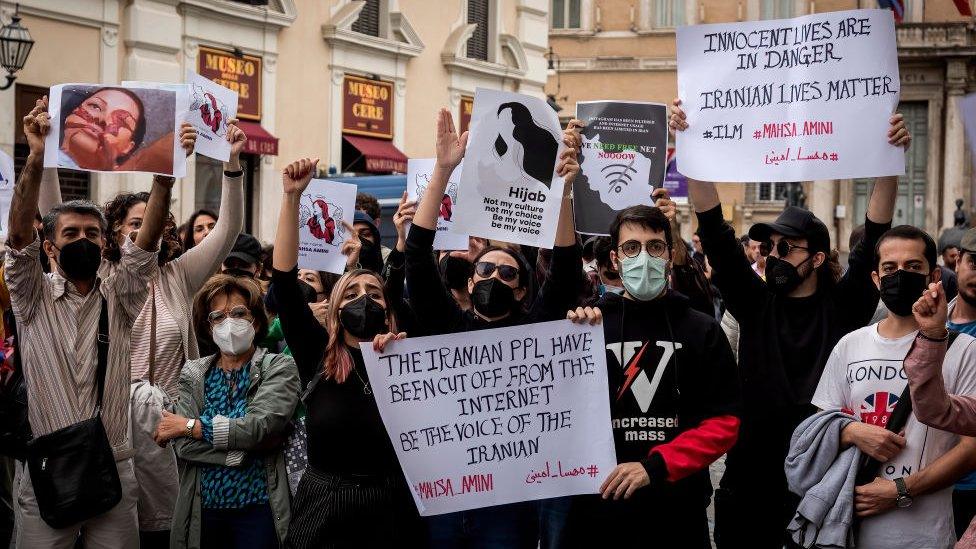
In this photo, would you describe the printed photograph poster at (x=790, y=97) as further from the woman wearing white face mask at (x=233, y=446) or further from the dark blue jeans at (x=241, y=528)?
the dark blue jeans at (x=241, y=528)

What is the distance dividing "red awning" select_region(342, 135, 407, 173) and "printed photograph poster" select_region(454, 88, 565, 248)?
1655cm

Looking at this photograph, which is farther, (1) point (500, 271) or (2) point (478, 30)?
(2) point (478, 30)

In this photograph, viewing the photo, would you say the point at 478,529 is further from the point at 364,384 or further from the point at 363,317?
the point at 363,317

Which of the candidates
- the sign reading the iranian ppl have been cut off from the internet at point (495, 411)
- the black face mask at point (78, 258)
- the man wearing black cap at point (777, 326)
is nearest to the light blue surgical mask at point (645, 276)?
the sign reading the iranian ppl have been cut off from the internet at point (495, 411)

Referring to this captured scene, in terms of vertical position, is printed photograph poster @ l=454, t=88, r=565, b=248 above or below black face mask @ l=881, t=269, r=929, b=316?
above

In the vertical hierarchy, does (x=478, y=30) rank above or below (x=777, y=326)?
above

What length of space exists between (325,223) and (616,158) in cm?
215

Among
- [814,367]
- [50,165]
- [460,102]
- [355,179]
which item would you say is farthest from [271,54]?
[814,367]

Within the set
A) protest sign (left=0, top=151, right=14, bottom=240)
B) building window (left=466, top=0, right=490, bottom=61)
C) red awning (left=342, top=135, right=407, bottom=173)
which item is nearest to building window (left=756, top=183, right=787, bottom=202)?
building window (left=466, top=0, right=490, bottom=61)

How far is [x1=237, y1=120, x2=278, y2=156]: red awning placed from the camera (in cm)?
1991

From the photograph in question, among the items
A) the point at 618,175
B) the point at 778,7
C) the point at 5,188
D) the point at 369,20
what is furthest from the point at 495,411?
the point at 778,7

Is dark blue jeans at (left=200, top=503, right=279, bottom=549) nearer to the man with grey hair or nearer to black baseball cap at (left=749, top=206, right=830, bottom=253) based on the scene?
the man with grey hair

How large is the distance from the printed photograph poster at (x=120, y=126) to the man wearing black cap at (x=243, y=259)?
1.17 meters

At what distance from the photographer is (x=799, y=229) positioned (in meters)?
5.67
